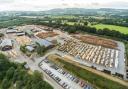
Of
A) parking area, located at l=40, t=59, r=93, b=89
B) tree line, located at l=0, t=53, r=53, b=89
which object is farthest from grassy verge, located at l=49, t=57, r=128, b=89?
tree line, located at l=0, t=53, r=53, b=89

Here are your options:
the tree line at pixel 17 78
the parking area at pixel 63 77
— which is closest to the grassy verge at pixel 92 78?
the parking area at pixel 63 77

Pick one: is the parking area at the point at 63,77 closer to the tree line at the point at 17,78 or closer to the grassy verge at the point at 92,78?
the grassy verge at the point at 92,78

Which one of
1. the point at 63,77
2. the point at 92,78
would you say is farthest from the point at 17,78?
the point at 92,78

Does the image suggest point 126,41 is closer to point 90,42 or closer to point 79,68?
point 90,42

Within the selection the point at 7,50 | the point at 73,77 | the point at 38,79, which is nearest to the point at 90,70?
the point at 73,77

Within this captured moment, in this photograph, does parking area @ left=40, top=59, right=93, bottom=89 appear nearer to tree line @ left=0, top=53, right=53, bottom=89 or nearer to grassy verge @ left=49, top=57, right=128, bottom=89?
grassy verge @ left=49, top=57, right=128, bottom=89

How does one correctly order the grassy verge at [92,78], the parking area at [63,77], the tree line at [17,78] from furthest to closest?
the parking area at [63,77] < the tree line at [17,78] < the grassy verge at [92,78]

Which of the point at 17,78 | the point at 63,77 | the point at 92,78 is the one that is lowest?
the point at 17,78

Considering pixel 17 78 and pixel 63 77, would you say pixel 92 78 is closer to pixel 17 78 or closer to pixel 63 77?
pixel 63 77
